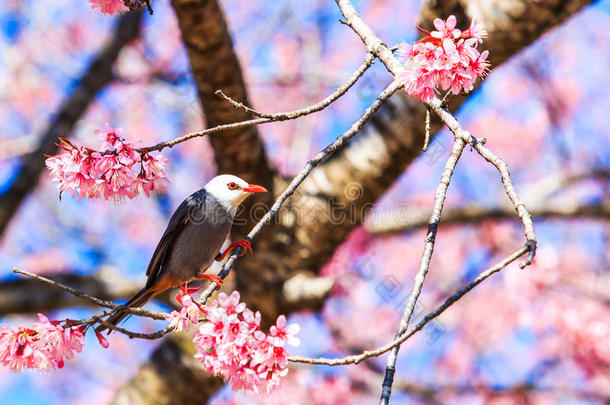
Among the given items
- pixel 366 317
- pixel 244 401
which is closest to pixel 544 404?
pixel 366 317

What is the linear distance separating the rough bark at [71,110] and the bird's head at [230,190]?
175 cm

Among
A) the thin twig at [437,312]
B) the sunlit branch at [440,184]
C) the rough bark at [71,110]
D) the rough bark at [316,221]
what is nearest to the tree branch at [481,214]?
the rough bark at [316,221]

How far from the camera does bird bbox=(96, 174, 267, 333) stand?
3.05 metres

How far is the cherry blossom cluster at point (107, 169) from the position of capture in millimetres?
1993

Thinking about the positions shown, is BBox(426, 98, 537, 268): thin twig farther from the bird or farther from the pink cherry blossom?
the bird

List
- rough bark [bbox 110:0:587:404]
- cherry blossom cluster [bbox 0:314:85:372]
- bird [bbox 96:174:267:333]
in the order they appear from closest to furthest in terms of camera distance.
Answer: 1. cherry blossom cluster [bbox 0:314:85:372]
2. bird [bbox 96:174:267:333]
3. rough bark [bbox 110:0:587:404]

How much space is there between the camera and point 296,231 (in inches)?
163

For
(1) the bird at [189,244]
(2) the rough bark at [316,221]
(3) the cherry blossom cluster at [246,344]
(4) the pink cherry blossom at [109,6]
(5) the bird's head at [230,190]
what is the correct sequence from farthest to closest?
(2) the rough bark at [316,221], (5) the bird's head at [230,190], (1) the bird at [189,244], (4) the pink cherry blossom at [109,6], (3) the cherry blossom cluster at [246,344]

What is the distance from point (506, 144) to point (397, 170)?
7.65 m

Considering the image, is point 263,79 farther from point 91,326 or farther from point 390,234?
point 91,326

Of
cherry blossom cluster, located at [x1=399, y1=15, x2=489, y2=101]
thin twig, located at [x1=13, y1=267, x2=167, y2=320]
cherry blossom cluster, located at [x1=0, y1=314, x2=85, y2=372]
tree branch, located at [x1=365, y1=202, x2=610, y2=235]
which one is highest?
tree branch, located at [x1=365, y1=202, x2=610, y2=235]

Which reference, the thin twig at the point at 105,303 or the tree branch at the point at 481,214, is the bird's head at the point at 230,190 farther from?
the tree branch at the point at 481,214

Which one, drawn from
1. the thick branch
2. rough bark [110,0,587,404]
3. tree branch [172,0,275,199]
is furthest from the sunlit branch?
the thick branch

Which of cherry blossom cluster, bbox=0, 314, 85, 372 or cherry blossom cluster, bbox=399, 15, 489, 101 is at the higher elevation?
cherry blossom cluster, bbox=399, 15, 489, 101
